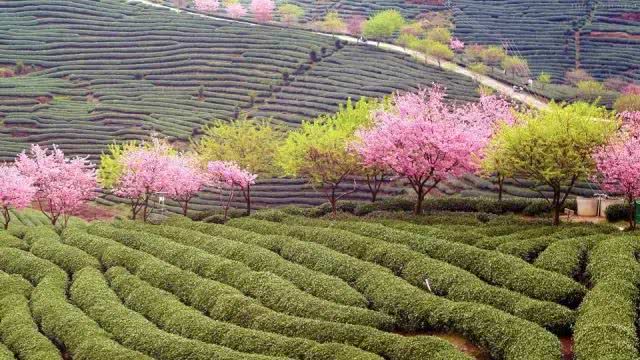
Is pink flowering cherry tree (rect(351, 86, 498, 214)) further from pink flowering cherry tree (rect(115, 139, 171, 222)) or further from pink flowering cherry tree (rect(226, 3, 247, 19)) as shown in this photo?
pink flowering cherry tree (rect(226, 3, 247, 19))

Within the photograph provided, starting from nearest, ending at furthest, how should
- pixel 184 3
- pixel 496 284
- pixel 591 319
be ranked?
pixel 591 319
pixel 496 284
pixel 184 3

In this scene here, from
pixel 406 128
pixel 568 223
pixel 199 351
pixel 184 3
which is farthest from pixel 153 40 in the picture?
pixel 199 351

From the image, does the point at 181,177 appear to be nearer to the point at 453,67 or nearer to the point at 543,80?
the point at 453,67

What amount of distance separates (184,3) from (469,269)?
9377 cm

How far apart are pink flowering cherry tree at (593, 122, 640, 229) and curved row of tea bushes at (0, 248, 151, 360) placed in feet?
69.5

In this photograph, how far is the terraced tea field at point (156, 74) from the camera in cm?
8119

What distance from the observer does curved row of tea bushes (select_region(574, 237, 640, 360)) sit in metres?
24.3

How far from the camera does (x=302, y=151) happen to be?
1946 inches

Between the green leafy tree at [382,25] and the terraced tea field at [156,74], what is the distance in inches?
154

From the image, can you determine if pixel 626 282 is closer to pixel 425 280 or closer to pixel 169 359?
pixel 425 280

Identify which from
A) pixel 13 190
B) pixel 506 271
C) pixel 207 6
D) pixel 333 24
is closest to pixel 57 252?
pixel 13 190

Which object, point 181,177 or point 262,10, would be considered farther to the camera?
point 262,10

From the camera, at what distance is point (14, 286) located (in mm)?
37062

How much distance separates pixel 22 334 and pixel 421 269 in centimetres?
1546
